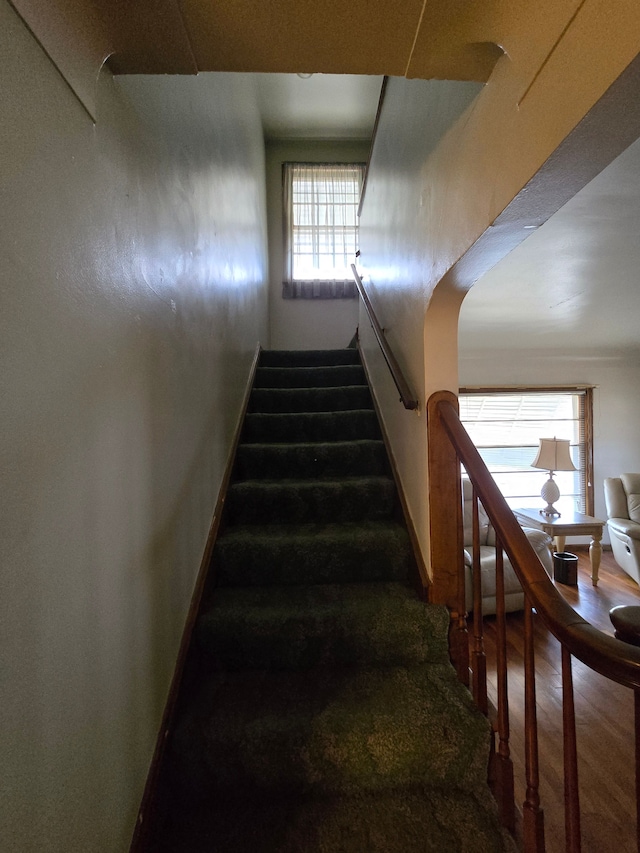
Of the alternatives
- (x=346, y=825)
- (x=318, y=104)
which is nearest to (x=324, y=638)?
(x=346, y=825)

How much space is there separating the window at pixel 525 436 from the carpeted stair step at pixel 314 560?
3597 mm

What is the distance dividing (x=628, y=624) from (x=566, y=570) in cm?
362

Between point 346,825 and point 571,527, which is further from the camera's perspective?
point 571,527

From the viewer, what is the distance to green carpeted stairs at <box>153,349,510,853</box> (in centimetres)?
106

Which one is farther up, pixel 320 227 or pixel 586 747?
pixel 320 227

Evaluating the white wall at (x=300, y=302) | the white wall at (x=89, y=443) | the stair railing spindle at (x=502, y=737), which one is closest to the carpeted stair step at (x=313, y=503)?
the white wall at (x=89, y=443)

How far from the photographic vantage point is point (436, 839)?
101 centimetres

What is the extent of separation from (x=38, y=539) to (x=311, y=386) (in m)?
2.41

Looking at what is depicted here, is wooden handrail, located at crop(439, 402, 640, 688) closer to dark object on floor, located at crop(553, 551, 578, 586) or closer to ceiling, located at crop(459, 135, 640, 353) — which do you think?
ceiling, located at crop(459, 135, 640, 353)

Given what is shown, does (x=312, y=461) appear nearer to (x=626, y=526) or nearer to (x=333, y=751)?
(x=333, y=751)

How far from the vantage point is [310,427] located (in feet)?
7.87

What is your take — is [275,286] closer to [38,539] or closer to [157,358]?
[157,358]

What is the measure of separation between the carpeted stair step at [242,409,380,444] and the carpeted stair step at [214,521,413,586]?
33.2 inches

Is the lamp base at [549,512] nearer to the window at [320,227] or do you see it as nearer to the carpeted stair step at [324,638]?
the window at [320,227]
